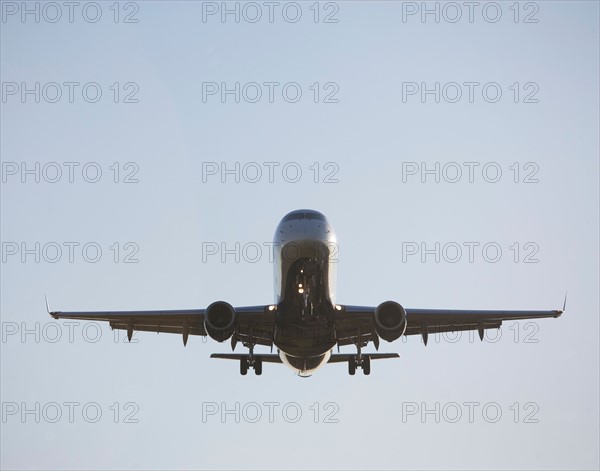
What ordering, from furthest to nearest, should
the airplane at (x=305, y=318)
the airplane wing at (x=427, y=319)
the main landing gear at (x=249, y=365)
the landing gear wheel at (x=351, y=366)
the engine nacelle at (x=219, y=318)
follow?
the landing gear wheel at (x=351, y=366) < the main landing gear at (x=249, y=365) < the airplane wing at (x=427, y=319) < the engine nacelle at (x=219, y=318) < the airplane at (x=305, y=318)

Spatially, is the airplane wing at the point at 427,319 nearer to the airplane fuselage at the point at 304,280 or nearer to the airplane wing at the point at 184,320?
the airplane fuselage at the point at 304,280

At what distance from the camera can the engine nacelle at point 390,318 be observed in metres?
32.8

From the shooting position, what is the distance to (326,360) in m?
37.5

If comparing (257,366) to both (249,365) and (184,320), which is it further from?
(184,320)

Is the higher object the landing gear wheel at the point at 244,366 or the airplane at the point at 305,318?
the airplane at the point at 305,318

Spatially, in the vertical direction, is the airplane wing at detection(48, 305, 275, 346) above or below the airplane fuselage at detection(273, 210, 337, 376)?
below

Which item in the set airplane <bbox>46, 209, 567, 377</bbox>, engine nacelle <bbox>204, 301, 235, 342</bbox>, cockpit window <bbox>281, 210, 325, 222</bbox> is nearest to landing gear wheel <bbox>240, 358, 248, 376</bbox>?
airplane <bbox>46, 209, 567, 377</bbox>

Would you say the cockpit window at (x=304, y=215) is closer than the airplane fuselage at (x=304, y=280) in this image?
No

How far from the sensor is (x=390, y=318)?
32.9m

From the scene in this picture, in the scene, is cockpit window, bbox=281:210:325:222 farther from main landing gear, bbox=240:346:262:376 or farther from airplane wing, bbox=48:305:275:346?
main landing gear, bbox=240:346:262:376

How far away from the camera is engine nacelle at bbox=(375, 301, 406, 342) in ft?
108

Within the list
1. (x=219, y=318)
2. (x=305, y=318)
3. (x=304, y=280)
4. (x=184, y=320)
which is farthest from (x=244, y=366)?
(x=304, y=280)

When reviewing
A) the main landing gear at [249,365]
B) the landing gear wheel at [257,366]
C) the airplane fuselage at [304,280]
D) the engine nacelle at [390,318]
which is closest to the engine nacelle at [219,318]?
the airplane fuselage at [304,280]

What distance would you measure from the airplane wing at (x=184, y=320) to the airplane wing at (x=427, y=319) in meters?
2.69
